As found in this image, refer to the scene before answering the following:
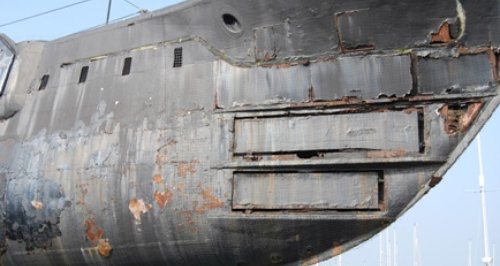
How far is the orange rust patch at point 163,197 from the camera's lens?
8195mm

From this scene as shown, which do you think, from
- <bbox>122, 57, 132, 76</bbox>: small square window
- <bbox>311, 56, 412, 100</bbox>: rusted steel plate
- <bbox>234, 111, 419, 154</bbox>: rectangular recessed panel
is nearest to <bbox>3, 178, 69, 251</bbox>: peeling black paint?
<bbox>122, 57, 132, 76</bbox>: small square window

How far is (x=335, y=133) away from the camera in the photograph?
760cm

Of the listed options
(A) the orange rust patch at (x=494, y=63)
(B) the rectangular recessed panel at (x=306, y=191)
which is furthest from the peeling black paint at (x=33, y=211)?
(A) the orange rust patch at (x=494, y=63)

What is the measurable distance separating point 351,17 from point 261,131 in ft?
5.78

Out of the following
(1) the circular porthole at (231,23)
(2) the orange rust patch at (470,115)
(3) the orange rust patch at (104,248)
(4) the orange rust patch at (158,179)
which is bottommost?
(3) the orange rust patch at (104,248)

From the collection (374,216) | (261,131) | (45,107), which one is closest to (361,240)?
(374,216)

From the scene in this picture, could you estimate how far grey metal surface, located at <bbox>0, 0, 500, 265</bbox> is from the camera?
7.41 metres

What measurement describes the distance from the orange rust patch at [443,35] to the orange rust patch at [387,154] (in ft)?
4.54

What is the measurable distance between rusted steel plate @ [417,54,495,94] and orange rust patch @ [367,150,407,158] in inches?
30.0

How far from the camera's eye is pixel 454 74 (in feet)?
24.3

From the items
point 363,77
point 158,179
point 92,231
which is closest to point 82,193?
point 92,231

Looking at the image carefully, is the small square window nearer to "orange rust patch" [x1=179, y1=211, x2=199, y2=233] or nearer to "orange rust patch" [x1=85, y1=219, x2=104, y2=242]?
"orange rust patch" [x1=85, y1=219, x2=104, y2=242]

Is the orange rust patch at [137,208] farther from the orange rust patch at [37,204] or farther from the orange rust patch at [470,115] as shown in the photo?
the orange rust patch at [470,115]

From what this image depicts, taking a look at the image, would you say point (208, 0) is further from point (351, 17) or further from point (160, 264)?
point (160, 264)
